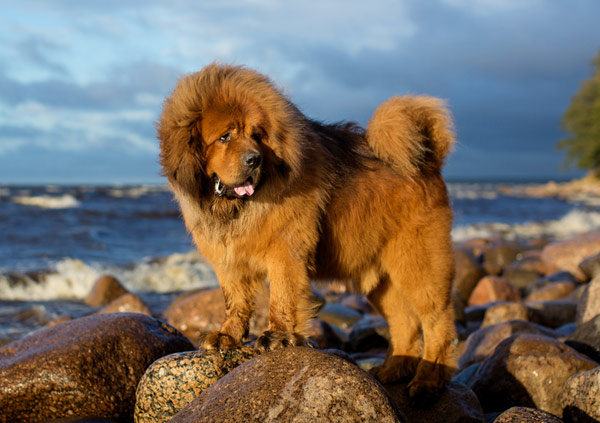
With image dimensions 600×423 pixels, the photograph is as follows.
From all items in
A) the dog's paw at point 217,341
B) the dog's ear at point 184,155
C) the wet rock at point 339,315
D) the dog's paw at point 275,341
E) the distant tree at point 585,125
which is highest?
the distant tree at point 585,125

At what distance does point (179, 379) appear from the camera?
4.43 meters

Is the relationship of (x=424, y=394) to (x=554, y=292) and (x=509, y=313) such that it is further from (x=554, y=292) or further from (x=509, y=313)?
(x=554, y=292)

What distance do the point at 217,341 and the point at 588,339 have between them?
13.4ft

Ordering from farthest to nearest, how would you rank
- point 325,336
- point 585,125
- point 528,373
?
point 585,125
point 325,336
point 528,373

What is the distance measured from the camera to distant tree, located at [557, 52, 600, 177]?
5697 centimetres

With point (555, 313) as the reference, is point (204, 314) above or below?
below

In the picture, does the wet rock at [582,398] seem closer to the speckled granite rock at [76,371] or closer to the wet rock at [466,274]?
the speckled granite rock at [76,371]

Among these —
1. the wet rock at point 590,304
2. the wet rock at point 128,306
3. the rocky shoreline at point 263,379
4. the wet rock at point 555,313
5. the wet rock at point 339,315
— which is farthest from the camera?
the wet rock at point 339,315

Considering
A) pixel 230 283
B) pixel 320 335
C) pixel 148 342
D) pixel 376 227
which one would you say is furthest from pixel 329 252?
pixel 320 335

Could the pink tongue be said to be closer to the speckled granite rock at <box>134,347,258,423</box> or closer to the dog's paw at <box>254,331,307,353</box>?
the dog's paw at <box>254,331,307,353</box>

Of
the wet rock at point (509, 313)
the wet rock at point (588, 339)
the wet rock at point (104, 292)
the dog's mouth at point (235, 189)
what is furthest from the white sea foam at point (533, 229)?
the dog's mouth at point (235, 189)

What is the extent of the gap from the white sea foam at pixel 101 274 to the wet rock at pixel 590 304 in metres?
8.94

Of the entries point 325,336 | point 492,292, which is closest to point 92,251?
point 325,336

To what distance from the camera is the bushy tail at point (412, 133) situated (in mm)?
5062
